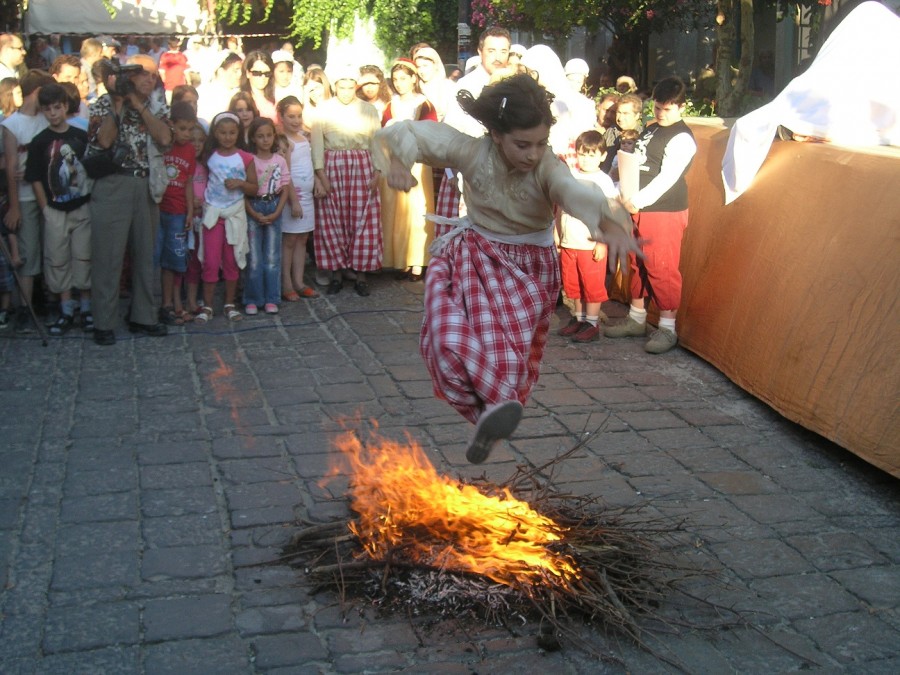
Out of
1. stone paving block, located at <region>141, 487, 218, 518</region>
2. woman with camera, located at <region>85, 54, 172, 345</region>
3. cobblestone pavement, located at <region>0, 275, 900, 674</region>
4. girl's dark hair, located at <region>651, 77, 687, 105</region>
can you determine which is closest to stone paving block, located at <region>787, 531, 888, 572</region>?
cobblestone pavement, located at <region>0, 275, 900, 674</region>

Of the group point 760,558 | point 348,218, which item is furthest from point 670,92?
point 760,558

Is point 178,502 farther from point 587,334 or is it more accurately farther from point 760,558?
point 587,334

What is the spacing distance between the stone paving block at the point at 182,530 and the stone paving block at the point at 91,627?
588 mm

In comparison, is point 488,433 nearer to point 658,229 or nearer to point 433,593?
point 433,593

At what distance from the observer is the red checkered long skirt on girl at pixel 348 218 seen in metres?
9.55

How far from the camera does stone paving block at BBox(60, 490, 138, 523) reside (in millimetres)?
5070

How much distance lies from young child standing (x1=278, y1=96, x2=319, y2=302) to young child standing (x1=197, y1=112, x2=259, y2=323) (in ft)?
1.97

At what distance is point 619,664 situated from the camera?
3.96 metres

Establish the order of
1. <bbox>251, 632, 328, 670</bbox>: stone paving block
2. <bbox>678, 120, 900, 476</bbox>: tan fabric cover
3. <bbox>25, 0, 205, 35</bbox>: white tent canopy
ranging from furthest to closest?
1. <bbox>25, 0, 205, 35</bbox>: white tent canopy
2. <bbox>678, 120, 900, 476</bbox>: tan fabric cover
3. <bbox>251, 632, 328, 670</bbox>: stone paving block

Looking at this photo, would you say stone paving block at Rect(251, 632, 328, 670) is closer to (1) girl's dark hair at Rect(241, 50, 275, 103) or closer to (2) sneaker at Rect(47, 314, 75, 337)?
(2) sneaker at Rect(47, 314, 75, 337)

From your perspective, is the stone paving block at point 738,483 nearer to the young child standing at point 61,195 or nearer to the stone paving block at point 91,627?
the stone paving block at point 91,627

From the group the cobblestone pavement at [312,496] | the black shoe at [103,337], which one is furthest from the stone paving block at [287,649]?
the black shoe at [103,337]

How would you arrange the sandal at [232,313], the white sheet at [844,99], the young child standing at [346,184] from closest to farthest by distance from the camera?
the white sheet at [844,99] → the sandal at [232,313] → the young child standing at [346,184]

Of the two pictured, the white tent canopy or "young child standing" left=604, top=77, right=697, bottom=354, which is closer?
"young child standing" left=604, top=77, right=697, bottom=354
